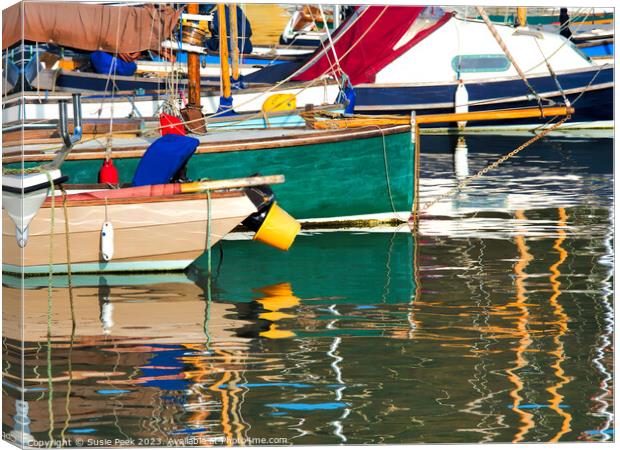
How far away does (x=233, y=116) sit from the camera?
69.6 ft

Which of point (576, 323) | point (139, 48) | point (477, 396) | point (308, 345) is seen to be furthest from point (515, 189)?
point (477, 396)

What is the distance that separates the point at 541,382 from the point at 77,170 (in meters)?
9.67

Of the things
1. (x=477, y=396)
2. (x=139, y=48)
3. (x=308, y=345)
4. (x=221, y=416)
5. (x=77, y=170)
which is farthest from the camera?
(x=139, y=48)

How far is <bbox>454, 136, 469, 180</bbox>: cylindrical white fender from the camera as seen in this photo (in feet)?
84.5

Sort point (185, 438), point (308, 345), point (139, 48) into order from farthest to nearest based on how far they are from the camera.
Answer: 1. point (139, 48)
2. point (308, 345)
3. point (185, 438)

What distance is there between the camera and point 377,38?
33125mm

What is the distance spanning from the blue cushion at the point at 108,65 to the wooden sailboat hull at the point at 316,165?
12387 mm

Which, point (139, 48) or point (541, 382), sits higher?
point (139, 48)

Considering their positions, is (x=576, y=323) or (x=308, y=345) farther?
(x=576, y=323)

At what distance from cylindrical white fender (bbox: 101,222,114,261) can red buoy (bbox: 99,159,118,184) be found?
2.70 m

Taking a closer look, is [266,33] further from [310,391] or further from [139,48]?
[310,391]

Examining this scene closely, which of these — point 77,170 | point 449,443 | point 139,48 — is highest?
point 139,48

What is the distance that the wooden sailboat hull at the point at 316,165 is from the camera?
1816cm

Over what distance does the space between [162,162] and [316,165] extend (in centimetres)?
379
